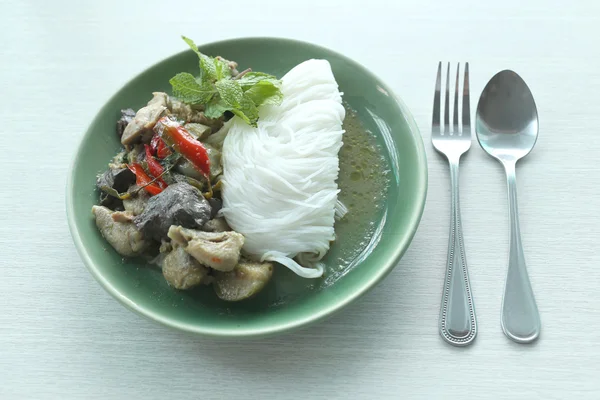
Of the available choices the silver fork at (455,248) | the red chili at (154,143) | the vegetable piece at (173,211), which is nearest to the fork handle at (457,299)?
the silver fork at (455,248)

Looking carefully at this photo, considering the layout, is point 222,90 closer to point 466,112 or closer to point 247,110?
point 247,110

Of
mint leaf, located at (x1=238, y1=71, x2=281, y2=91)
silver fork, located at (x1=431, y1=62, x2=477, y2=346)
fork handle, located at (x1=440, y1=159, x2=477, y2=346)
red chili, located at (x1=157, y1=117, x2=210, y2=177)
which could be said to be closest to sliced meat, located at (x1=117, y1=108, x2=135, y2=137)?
red chili, located at (x1=157, y1=117, x2=210, y2=177)

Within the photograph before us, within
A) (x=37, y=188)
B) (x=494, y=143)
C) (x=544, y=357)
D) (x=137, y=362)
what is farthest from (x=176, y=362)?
(x=494, y=143)

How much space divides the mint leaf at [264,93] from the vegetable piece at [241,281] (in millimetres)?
1136

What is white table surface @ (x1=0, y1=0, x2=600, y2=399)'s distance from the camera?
307cm

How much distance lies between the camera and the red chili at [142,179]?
11.4 feet

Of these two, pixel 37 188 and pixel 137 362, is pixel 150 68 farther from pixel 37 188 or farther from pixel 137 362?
pixel 137 362

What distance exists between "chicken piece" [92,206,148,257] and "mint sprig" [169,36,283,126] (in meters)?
0.91

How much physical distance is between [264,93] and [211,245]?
1.17 m

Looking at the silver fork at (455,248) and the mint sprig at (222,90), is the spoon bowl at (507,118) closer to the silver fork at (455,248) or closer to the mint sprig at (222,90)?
the silver fork at (455,248)

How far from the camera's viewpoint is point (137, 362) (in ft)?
10.4

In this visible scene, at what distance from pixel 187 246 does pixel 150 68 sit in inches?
62.5

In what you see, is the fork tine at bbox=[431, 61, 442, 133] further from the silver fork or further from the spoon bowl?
the spoon bowl

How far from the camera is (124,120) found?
376cm
